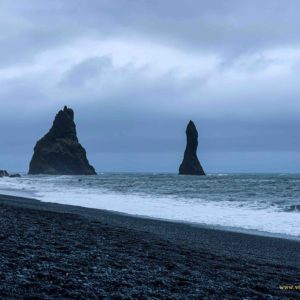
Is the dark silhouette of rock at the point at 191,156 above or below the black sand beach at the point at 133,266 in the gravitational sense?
above

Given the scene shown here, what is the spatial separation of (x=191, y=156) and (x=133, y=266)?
18734 cm

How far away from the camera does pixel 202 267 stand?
9.97 meters

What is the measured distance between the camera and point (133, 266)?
914cm

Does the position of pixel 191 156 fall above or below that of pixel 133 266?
above

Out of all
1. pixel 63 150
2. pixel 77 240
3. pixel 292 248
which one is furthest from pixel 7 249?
pixel 63 150

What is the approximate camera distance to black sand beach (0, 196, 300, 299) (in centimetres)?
714

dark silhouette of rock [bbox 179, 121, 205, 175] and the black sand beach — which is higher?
dark silhouette of rock [bbox 179, 121, 205, 175]

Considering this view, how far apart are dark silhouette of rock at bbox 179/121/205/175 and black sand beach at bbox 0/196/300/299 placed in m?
178

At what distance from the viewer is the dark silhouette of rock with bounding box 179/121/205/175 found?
192625mm

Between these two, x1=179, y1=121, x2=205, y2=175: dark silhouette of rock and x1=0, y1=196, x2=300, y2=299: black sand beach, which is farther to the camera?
x1=179, y1=121, x2=205, y2=175: dark silhouette of rock

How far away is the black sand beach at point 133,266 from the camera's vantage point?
23.4 feet

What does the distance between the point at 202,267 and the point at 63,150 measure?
192m

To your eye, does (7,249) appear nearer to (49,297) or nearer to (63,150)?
(49,297)

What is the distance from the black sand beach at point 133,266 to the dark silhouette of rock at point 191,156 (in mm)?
178172
